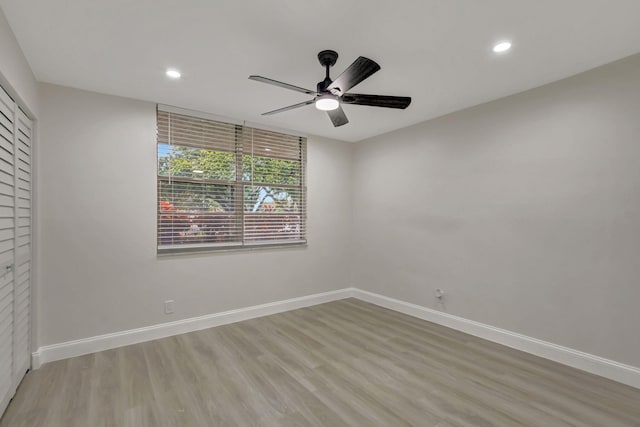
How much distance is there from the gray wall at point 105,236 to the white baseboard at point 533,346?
89.9 inches

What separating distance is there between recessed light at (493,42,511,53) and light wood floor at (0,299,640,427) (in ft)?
8.24

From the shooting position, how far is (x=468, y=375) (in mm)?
2486

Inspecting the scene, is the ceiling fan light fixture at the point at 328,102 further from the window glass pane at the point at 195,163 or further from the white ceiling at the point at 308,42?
the window glass pane at the point at 195,163

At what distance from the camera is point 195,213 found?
3.50 meters

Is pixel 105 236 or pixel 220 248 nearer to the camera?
pixel 105 236

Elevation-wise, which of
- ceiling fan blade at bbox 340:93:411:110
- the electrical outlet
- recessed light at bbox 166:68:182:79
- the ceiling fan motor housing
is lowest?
the electrical outlet

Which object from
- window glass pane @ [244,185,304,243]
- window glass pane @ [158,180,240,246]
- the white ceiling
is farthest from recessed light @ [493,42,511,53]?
window glass pane @ [158,180,240,246]

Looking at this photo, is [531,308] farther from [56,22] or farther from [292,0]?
[56,22]

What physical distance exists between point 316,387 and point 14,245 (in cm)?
242

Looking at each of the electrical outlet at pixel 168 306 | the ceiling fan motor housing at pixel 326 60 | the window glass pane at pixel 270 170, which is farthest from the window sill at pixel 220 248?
the ceiling fan motor housing at pixel 326 60

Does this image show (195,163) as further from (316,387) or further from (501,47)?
(501,47)

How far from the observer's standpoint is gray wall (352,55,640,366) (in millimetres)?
2420

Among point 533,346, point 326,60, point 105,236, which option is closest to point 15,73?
point 105,236

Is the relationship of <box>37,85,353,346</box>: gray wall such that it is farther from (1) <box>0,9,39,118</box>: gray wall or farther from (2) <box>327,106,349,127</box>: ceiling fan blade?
(2) <box>327,106,349,127</box>: ceiling fan blade
